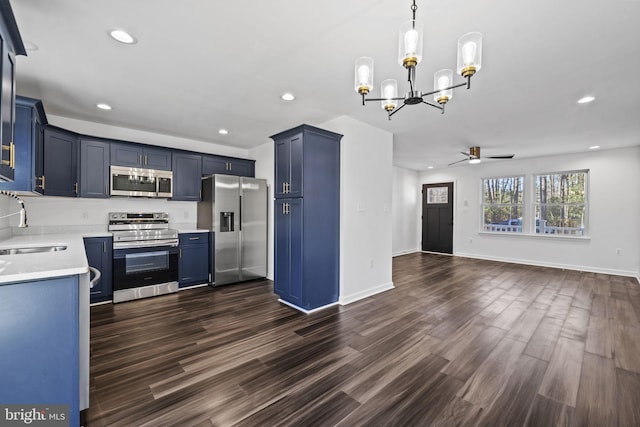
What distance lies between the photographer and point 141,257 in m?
3.94

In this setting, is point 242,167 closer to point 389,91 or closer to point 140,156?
point 140,156

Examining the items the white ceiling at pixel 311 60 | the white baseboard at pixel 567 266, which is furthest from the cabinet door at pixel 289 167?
the white baseboard at pixel 567 266

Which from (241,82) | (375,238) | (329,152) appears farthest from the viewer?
(375,238)

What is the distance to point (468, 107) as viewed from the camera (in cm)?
341

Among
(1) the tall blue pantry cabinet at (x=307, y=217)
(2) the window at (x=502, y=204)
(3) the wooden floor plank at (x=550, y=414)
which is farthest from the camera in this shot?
(2) the window at (x=502, y=204)

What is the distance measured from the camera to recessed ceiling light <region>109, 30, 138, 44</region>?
202cm

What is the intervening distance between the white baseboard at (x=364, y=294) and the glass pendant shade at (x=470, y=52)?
119 inches

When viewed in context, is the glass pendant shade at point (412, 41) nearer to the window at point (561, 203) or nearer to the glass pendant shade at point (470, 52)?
the glass pendant shade at point (470, 52)

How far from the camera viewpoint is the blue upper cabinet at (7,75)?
1.52m

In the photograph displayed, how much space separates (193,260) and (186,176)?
146 centimetres

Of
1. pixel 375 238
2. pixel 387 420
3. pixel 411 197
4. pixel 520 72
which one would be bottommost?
pixel 387 420

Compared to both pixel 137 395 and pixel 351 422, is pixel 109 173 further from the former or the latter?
pixel 351 422

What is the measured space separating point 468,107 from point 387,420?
3453mm

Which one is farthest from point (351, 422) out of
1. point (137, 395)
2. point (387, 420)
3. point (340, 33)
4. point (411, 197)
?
point (411, 197)
